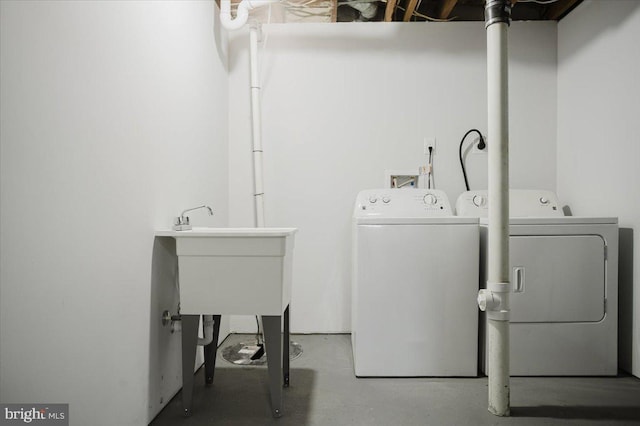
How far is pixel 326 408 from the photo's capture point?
146 cm

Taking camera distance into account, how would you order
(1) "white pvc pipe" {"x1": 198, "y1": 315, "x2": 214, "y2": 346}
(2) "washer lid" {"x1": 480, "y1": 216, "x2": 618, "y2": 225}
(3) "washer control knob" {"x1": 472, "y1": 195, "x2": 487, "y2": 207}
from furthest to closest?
1. (3) "washer control knob" {"x1": 472, "y1": 195, "x2": 487, "y2": 207}
2. (2) "washer lid" {"x1": 480, "y1": 216, "x2": 618, "y2": 225}
3. (1) "white pvc pipe" {"x1": 198, "y1": 315, "x2": 214, "y2": 346}

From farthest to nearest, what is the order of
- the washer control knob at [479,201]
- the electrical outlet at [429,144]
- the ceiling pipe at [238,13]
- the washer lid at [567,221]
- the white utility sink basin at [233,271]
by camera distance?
the electrical outlet at [429,144]
the washer control knob at [479,201]
the ceiling pipe at [238,13]
the washer lid at [567,221]
the white utility sink basin at [233,271]

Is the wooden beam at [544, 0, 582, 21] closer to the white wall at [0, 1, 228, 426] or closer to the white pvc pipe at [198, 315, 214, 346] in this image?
the white wall at [0, 1, 228, 426]

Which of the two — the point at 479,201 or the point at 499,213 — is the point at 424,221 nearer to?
the point at 499,213

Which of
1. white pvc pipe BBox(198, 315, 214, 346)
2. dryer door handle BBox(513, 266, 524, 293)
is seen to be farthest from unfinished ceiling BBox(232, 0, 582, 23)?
white pvc pipe BBox(198, 315, 214, 346)

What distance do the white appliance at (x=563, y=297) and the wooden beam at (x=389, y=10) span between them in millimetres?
1506

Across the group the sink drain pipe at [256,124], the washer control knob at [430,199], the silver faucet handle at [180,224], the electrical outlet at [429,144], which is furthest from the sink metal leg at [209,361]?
the electrical outlet at [429,144]

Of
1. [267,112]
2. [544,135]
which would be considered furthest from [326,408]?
[544,135]

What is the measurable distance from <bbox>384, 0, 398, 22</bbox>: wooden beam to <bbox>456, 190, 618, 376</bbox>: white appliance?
4.94ft

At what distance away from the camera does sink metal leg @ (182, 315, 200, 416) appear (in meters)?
1.36

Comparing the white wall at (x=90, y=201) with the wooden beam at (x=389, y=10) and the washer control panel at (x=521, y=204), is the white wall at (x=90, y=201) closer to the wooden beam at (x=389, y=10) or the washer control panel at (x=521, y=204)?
the wooden beam at (x=389, y=10)

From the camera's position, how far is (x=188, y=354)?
4.47 feet

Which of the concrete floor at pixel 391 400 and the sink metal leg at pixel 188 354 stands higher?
the sink metal leg at pixel 188 354

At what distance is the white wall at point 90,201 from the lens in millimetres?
777
